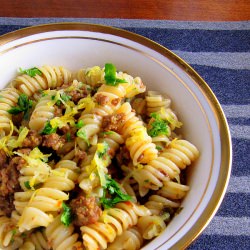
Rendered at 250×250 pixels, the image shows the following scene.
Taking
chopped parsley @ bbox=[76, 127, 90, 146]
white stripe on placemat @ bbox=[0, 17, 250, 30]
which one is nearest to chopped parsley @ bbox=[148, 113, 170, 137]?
chopped parsley @ bbox=[76, 127, 90, 146]

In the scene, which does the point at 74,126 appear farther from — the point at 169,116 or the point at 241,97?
the point at 241,97

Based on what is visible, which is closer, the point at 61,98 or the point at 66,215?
the point at 66,215

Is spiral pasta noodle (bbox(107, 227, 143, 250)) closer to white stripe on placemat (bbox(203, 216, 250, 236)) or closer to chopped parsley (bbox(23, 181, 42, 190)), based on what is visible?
chopped parsley (bbox(23, 181, 42, 190))

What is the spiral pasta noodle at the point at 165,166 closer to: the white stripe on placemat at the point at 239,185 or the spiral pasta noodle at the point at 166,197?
the spiral pasta noodle at the point at 166,197

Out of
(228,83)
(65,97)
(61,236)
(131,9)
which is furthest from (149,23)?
(61,236)

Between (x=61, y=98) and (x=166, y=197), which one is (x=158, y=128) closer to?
(x=166, y=197)

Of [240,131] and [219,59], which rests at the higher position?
[219,59]

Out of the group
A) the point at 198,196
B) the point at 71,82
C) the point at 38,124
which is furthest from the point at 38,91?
the point at 198,196

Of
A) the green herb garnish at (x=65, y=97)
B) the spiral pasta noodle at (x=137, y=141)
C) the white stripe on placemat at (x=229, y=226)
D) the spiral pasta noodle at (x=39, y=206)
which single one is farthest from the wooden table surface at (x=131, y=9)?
the spiral pasta noodle at (x=39, y=206)
